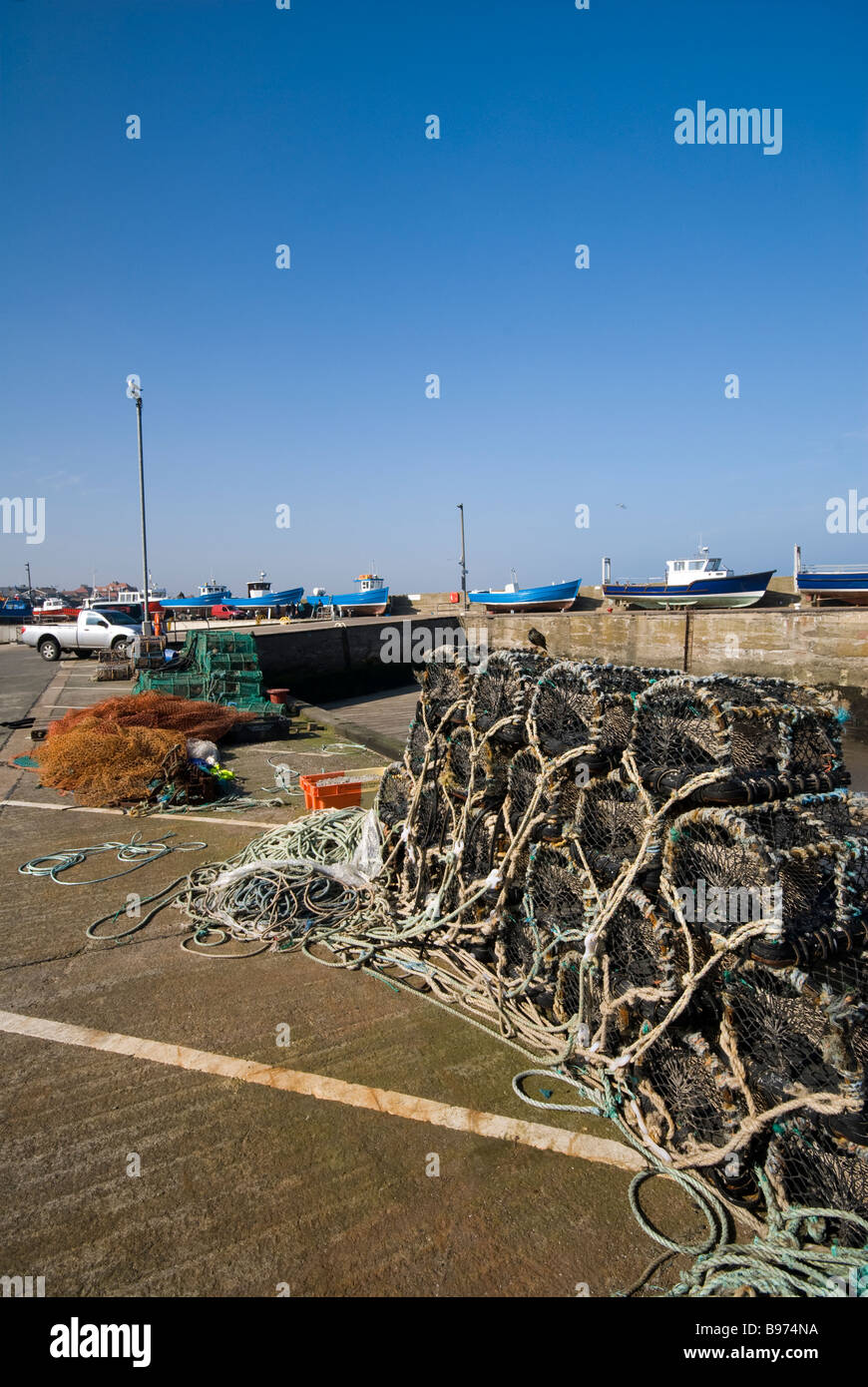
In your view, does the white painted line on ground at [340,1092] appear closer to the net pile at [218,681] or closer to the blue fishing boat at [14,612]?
the net pile at [218,681]

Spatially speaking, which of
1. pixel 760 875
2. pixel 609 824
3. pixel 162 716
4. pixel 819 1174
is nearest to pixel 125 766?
pixel 162 716

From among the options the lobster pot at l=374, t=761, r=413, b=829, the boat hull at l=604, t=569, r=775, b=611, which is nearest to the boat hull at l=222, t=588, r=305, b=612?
the boat hull at l=604, t=569, r=775, b=611

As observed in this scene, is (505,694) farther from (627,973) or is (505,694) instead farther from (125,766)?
(125,766)

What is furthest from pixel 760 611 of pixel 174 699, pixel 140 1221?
pixel 140 1221

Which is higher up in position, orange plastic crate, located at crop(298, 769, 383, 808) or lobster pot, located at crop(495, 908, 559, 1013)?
orange plastic crate, located at crop(298, 769, 383, 808)

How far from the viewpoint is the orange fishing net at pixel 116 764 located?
7688mm

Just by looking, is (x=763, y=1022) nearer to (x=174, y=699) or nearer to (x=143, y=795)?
(x=143, y=795)

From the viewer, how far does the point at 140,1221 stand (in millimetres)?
2561

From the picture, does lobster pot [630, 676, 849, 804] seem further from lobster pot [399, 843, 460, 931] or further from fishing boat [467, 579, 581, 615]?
fishing boat [467, 579, 581, 615]

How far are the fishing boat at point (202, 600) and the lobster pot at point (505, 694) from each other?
4516 cm

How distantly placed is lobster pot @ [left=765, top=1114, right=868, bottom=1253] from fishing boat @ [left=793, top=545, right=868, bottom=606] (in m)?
25.1

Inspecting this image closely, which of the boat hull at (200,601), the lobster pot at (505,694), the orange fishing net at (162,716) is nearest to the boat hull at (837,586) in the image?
the orange fishing net at (162,716)

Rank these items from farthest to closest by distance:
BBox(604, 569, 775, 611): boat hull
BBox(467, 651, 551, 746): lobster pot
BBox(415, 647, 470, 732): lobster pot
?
BBox(604, 569, 775, 611): boat hull < BBox(415, 647, 470, 732): lobster pot < BBox(467, 651, 551, 746): lobster pot

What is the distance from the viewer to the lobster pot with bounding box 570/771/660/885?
320cm
